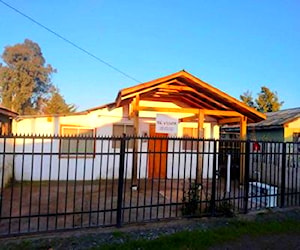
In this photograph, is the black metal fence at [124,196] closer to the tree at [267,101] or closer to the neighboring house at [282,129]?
the neighboring house at [282,129]

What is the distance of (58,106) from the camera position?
3962 centimetres

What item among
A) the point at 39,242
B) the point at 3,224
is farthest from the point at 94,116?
the point at 39,242

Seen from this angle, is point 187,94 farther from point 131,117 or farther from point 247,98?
point 247,98

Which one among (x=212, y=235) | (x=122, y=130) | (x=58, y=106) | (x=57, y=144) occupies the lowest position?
(x=212, y=235)

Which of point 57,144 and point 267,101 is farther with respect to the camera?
point 267,101

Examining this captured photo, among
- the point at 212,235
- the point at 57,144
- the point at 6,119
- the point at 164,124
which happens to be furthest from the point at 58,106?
the point at 212,235

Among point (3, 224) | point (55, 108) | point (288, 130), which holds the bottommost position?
point (3, 224)

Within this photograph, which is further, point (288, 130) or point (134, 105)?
point (288, 130)

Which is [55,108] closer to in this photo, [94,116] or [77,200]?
[94,116]

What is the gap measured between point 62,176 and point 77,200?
353 centimetres

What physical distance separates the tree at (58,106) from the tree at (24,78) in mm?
2246

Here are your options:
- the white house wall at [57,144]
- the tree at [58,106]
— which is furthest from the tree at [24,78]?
the white house wall at [57,144]

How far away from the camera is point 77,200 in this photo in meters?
8.74

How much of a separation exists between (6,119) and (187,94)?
21.9 feet
